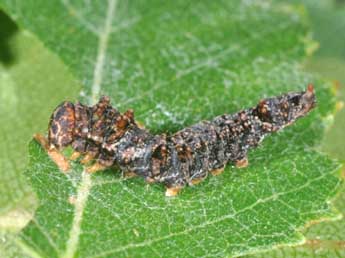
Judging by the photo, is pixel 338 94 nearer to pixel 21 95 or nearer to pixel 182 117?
pixel 182 117

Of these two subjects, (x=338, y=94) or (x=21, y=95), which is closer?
(x=21, y=95)

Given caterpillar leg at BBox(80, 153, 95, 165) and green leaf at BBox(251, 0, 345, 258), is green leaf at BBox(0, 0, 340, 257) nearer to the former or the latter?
caterpillar leg at BBox(80, 153, 95, 165)

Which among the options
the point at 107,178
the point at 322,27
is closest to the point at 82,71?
the point at 107,178

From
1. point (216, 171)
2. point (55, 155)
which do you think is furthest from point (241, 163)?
point (55, 155)

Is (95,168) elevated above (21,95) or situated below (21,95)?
below

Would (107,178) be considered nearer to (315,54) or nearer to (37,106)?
(37,106)

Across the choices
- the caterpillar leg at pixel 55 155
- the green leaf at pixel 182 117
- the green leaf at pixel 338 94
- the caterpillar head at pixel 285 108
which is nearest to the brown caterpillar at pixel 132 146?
the caterpillar leg at pixel 55 155
